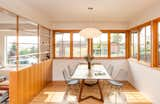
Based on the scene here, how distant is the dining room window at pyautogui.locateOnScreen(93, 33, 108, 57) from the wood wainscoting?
216 centimetres

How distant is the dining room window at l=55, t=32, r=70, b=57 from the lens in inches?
294

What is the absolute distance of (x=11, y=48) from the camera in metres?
4.20

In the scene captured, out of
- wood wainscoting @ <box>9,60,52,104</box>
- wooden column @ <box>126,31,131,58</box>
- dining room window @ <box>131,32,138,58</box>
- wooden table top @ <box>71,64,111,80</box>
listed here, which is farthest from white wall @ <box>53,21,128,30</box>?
wooden table top @ <box>71,64,111,80</box>

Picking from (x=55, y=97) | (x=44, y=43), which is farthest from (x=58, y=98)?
(x=44, y=43)

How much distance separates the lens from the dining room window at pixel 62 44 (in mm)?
7469

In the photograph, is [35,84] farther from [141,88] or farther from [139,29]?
[139,29]

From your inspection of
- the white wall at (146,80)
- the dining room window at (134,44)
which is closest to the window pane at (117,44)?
the dining room window at (134,44)

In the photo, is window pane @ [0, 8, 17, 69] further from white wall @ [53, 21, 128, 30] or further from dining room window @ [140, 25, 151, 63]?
dining room window @ [140, 25, 151, 63]

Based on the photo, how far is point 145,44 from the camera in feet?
17.6

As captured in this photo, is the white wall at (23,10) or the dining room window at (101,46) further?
the dining room window at (101,46)

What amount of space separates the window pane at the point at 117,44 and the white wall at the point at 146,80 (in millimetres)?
1065

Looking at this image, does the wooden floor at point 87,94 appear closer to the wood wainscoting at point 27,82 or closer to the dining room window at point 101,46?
the wood wainscoting at point 27,82

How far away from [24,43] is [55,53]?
2923 mm

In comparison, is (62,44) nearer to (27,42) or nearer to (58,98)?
(27,42)
